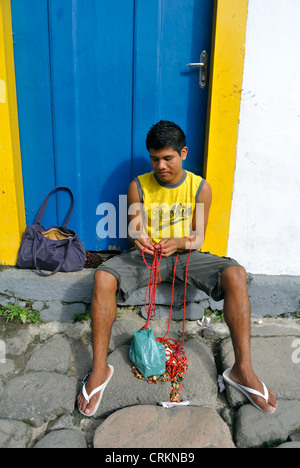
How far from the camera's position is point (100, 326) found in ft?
6.82

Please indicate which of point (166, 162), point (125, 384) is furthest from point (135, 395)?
point (166, 162)

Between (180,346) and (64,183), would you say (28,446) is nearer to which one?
(180,346)

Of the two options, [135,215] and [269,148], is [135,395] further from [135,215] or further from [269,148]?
[269,148]

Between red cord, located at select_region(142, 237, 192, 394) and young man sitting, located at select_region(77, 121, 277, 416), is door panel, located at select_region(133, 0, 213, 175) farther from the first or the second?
red cord, located at select_region(142, 237, 192, 394)

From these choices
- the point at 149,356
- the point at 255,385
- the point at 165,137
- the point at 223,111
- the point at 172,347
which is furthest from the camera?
the point at 223,111

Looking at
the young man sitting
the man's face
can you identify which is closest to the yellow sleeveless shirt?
the young man sitting

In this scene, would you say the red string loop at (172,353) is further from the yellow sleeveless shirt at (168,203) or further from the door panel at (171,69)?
the door panel at (171,69)

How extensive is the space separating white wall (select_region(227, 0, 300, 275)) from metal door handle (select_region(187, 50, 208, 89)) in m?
0.28

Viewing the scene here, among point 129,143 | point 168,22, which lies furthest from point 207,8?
point 129,143

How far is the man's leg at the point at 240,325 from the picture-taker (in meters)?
1.99

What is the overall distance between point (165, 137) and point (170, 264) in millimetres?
831

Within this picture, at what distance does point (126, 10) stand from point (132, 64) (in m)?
0.35

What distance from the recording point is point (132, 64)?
2.57 metres

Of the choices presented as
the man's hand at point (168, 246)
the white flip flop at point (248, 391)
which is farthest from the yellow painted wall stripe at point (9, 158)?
the white flip flop at point (248, 391)
